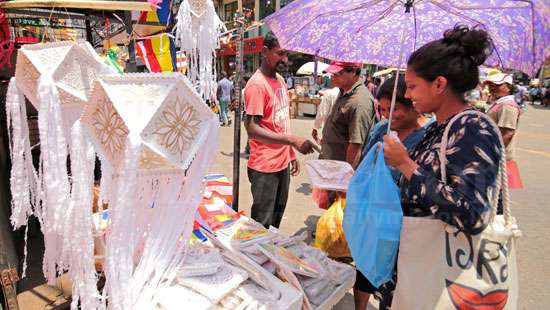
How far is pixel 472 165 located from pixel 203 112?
1004mm

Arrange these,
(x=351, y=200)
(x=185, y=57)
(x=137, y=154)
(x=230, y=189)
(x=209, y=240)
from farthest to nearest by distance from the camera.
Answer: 1. (x=185, y=57)
2. (x=230, y=189)
3. (x=209, y=240)
4. (x=351, y=200)
5. (x=137, y=154)

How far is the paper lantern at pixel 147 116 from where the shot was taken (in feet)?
3.92

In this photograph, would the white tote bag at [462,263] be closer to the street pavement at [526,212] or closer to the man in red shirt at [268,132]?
the street pavement at [526,212]

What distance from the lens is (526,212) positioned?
466cm

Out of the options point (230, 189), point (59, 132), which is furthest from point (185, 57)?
point (59, 132)

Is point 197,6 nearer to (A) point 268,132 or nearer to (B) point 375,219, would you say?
(A) point 268,132

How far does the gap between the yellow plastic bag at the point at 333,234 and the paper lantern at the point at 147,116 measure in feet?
5.56

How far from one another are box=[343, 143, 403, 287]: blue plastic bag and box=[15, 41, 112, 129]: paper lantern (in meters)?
1.31

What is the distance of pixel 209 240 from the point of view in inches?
74.8

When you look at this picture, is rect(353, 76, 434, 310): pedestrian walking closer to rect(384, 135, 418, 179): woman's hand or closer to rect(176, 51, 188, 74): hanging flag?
rect(384, 135, 418, 179): woman's hand

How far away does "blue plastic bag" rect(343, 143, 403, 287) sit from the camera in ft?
4.42

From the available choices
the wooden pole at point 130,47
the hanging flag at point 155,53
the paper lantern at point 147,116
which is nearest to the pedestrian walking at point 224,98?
the hanging flag at point 155,53

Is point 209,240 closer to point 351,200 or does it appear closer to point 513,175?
point 351,200

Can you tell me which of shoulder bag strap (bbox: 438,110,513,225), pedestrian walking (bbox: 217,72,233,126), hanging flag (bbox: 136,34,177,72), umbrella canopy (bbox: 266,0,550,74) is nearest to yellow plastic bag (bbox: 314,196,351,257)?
umbrella canopy (bbox: 266,0,550,74)
